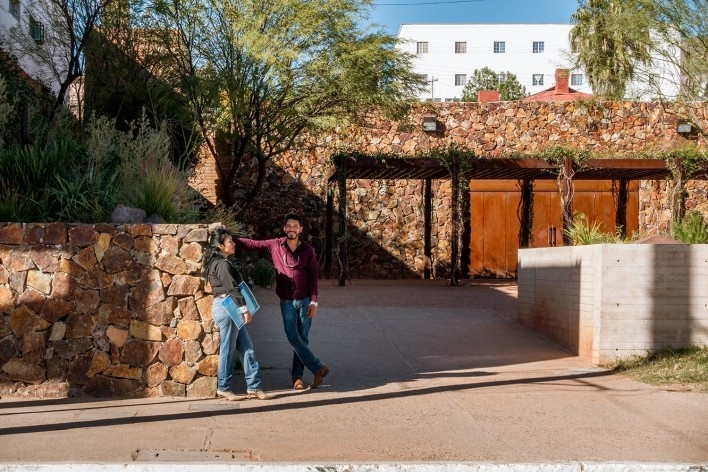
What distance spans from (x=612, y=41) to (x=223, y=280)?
26.0 metres

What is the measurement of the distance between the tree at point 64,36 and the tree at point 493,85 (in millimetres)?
43007

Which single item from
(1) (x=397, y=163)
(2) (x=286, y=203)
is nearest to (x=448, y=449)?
(1) (x=397, y=163)

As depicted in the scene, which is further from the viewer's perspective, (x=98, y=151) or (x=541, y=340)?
(x=541, y=340)

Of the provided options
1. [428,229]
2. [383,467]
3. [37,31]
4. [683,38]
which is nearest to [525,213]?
[428,229]

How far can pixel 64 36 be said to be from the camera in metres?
18.6

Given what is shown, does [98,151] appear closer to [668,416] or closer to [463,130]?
[668,416]

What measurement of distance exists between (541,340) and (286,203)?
1285 centimetres

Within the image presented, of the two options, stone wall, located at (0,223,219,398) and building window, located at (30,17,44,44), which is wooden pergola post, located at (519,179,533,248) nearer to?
building window, located at (30,17,44,44)

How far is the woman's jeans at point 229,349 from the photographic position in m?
8.97

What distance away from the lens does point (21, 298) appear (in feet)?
30.1

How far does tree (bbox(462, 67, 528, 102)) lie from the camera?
61562 millimetres

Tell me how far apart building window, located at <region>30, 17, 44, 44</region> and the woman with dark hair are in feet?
40.3

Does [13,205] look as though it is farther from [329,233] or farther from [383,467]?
[329,233]

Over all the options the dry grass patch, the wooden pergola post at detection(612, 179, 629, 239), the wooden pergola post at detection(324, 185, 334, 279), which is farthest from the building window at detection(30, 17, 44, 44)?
the wooden pergola post at detection(612, 179, 629, 239)
